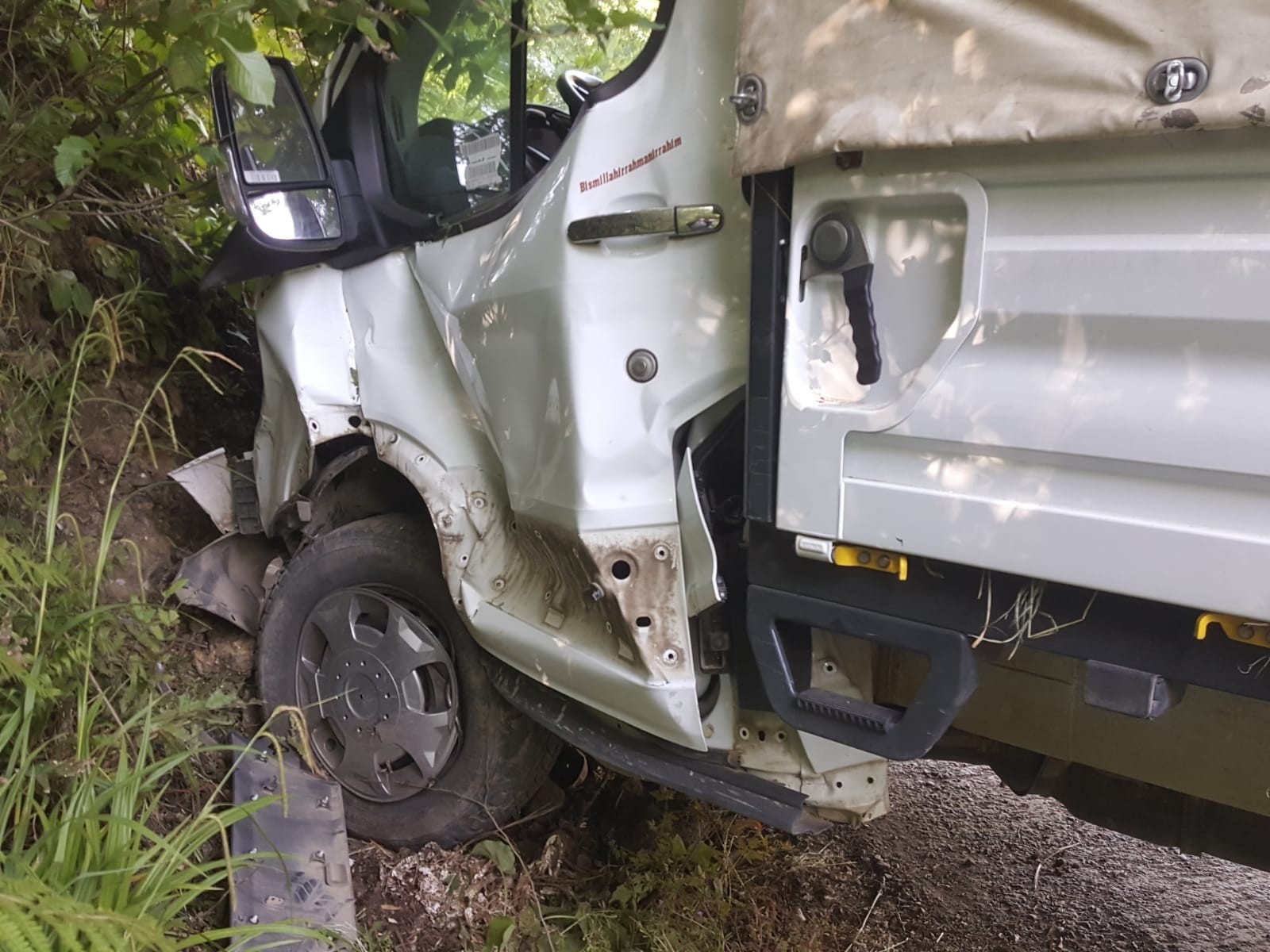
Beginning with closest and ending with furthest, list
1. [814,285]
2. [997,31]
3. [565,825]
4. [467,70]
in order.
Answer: [997,31]
[814,285]
[467,70]
[565,825]

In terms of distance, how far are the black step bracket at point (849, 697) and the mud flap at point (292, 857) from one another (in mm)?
1165

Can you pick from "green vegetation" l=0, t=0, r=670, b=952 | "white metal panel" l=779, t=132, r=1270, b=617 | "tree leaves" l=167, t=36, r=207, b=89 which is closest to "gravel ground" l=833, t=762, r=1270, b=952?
"white metal panel" l=779, t=132, r=1270, b=617

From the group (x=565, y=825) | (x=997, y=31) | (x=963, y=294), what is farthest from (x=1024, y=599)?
(x=565, y=825)

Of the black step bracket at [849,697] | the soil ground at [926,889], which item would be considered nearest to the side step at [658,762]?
the black step bracket at [849,697]

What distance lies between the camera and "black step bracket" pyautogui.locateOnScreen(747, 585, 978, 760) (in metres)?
1.65

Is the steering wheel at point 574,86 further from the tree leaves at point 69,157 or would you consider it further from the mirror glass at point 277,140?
the tree leaves at point 69,157

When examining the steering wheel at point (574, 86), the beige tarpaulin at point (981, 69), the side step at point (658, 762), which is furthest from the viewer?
the steering wheel at point (574, 86)

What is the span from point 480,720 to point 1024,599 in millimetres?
1520

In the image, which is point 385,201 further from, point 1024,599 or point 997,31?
point 1024,599

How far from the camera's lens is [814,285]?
5.48ft

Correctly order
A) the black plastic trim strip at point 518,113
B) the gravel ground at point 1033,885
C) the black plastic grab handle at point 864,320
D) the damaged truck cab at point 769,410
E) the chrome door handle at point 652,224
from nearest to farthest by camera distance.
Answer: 1. the damaged truck cab at point 769,410
2. the black plastic grab handle at point 864,320
3. the chrome door handle at point 652,224
4. the black plastic trim strip at point 518,113
5. the gravel ground at point 1033,885

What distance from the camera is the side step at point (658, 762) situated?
80.4 inches

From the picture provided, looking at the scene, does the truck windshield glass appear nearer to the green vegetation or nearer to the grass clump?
the green vegetation

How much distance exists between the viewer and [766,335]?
5.56 ft
